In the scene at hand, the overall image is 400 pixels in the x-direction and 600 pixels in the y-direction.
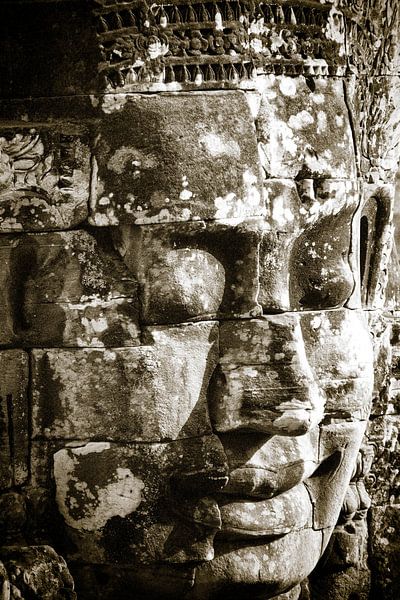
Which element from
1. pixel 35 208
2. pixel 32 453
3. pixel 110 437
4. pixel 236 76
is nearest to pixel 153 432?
pixel 110 437

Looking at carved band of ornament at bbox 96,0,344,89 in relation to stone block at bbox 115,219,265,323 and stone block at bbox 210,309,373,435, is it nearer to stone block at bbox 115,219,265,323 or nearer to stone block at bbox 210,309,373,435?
stone block at bbox 115,219,265,323

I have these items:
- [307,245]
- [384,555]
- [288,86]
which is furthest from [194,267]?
[384,555]

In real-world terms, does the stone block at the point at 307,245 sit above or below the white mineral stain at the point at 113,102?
below

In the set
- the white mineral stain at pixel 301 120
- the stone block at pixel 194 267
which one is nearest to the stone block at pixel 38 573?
the stone block at pixel 194 267

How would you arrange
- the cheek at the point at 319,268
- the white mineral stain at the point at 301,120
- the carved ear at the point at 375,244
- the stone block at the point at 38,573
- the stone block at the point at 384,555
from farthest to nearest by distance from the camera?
1. the stone block at the point at 384,555
2. the carved ear at the point at 375,244
3. the cheek at the point at 319,268
4. the white mineral stain at the point at 301,120
5. the stone block at the point at 38,573

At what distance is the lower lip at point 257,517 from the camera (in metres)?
4.02

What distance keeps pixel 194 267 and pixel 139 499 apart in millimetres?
742

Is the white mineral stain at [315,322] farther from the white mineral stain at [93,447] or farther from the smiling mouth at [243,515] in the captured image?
the white mineral stain at [93,447]

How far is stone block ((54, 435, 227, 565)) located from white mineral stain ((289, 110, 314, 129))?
3.42 feet

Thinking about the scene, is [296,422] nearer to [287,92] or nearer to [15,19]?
[287,92]

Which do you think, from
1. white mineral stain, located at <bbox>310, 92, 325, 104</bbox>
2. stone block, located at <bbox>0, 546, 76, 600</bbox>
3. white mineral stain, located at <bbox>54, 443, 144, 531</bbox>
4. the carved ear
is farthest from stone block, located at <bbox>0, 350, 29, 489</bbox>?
the carved ear

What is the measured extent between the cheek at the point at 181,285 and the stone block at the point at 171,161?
14cm

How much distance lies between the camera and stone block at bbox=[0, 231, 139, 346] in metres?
3.96

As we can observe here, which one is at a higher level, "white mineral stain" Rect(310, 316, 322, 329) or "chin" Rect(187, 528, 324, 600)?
"white mineral stain" Rect(310, 316, 322, 329)
